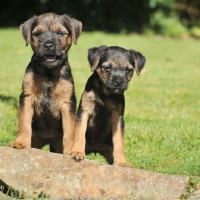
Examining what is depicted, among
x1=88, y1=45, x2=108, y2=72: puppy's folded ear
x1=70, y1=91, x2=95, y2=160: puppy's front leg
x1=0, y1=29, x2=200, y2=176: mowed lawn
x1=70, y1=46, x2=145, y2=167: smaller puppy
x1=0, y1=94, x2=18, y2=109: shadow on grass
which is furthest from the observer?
x1=0, y1=94, x2=18, y2=109: shadow on grass

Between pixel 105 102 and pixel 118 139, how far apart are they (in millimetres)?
489

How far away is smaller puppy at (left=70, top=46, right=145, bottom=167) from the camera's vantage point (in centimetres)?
628

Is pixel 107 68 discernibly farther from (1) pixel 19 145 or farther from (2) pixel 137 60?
(1) pixel 19 145

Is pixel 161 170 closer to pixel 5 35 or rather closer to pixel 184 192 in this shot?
pixel 184 192

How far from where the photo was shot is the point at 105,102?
253 inches

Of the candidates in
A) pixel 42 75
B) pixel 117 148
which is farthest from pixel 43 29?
pixel 117 148

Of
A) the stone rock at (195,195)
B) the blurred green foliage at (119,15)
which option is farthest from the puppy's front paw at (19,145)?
the blurred green foliage at (119,15)

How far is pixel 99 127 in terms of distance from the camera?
6617 mm

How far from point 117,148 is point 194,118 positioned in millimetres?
2922

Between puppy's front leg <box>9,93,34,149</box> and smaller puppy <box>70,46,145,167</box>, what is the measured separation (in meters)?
0.58

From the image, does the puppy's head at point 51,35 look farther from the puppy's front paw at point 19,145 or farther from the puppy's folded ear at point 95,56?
the puppy's front paw at point 19,145

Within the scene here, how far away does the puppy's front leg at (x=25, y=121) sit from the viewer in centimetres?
622

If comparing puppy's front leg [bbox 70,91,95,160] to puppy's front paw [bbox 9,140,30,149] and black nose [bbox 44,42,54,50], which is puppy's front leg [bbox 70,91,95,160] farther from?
black nose [bbox 44,42,54,50]

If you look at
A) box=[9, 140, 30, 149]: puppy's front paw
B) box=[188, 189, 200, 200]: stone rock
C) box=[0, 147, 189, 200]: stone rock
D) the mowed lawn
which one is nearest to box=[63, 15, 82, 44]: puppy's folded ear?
box=[9, 140, 30, 149]: puppy's front paw
